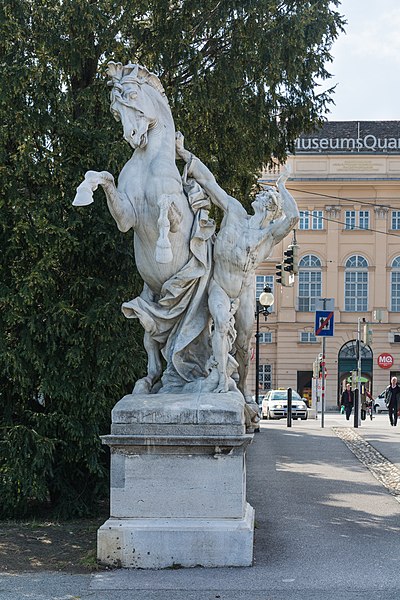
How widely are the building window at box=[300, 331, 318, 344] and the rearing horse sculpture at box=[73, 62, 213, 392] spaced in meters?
63.9

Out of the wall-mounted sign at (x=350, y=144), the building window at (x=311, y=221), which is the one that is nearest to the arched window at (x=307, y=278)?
the building window at (x=311, y=221)

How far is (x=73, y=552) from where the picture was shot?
934 centimetres

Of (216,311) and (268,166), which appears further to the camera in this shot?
(268,166)

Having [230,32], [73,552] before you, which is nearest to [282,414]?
[230,32]

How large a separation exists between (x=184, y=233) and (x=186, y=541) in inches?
95.4

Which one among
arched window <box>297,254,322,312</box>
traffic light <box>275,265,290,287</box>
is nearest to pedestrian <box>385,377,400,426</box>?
traffic light <box>275,265,290,287</box>

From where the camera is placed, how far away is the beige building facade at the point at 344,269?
71.1 m

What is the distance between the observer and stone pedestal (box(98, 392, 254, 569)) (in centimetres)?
786

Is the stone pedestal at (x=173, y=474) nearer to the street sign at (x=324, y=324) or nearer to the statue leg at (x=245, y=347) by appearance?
the statue leg at (x=245, y=347)

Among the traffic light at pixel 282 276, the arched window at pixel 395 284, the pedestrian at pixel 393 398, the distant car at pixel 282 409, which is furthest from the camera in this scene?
the arched window at pixel 395 284

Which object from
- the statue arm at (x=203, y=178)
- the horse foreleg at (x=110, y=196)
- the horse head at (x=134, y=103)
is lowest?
the horse foreleg at (x=110, y=196)

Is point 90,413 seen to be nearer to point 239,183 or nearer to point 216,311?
point 216,311

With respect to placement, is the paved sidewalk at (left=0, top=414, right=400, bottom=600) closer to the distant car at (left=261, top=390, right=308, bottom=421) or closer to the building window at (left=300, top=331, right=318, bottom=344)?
the distant car at (left=261, top=390, right=308, bottom=421)

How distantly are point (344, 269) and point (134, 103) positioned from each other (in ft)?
213
